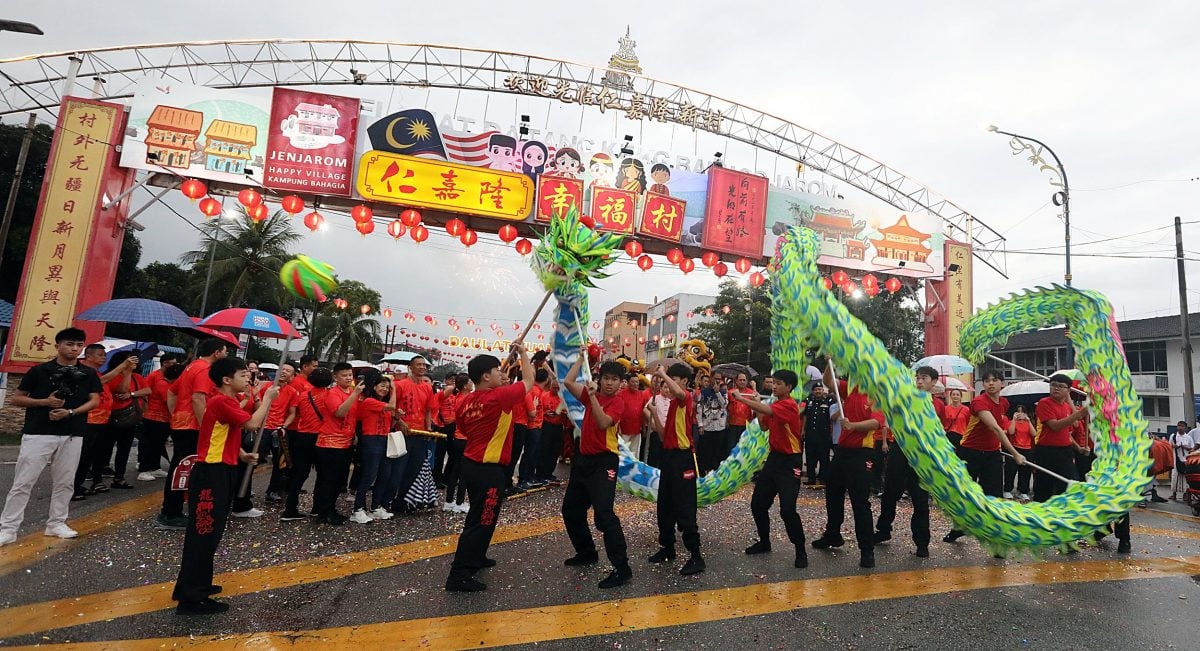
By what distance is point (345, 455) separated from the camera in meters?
5.30

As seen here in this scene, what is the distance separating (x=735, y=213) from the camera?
13453mm

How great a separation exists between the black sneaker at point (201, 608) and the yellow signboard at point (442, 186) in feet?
29.4

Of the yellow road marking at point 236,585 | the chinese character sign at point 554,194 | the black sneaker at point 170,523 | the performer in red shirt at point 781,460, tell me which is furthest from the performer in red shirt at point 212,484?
the chinese character sign at point 554,194

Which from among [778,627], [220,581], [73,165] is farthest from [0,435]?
[778,627]

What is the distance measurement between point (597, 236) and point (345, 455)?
9.86 ft

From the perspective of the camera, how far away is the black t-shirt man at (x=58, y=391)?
4.32 metres

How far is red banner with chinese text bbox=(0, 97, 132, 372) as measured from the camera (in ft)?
31.1

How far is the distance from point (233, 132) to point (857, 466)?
38.8 ft

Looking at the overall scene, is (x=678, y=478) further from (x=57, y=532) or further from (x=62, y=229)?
(x=62, y=229)

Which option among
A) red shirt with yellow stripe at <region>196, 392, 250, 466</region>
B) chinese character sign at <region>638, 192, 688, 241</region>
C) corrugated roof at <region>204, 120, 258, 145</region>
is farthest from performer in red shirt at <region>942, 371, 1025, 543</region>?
corrugated roof at <region>204, 120, 258, 145</region>

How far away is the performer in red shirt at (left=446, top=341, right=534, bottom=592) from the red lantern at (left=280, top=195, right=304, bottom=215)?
8449 millimetres

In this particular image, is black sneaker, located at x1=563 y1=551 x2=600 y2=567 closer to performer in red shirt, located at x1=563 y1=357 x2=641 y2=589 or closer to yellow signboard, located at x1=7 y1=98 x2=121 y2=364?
performer in red shirt, located at x1=563 y1=357 x2=641 y2=589

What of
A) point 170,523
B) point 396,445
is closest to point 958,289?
point 396,445

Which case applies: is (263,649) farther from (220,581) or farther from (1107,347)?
(1107,347)
